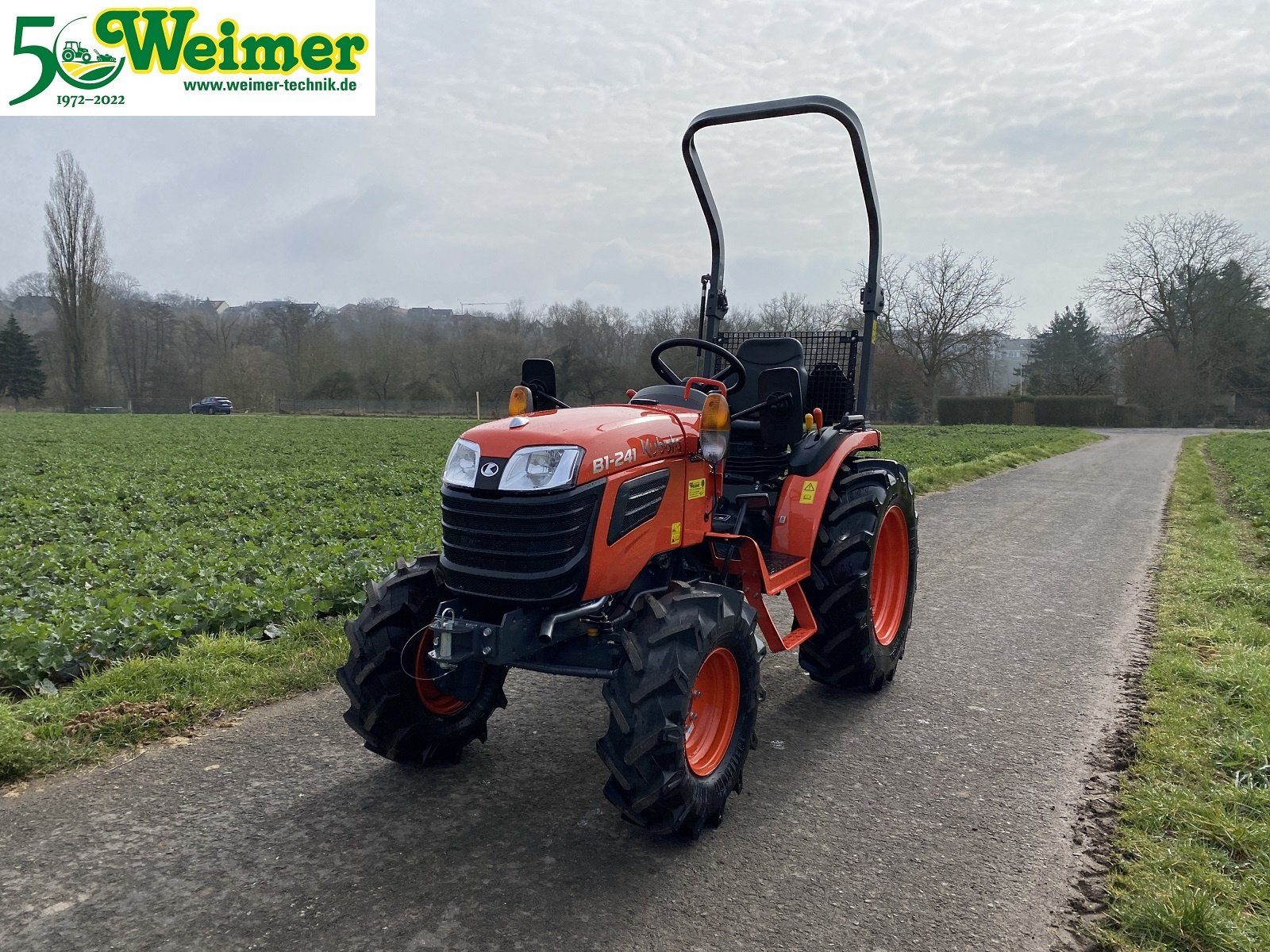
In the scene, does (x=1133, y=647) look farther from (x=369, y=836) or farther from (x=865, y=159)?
(x=369, y=836)

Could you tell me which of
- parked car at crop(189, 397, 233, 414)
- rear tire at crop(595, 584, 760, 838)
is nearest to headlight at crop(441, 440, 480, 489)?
rear tire at crop(595, 584, 760, 838)

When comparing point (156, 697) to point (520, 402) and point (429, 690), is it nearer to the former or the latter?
point (429, 690)

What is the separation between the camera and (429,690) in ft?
11.6

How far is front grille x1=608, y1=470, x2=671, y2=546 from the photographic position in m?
3.07

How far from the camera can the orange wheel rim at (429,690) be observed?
342cm

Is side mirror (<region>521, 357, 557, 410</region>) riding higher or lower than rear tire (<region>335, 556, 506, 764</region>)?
higher

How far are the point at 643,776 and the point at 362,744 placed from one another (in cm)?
156

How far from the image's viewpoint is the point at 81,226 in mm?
56906

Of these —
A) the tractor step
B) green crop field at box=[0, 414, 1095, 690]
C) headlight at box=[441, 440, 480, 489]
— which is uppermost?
headlight at box=[441, 440, 480, 489]

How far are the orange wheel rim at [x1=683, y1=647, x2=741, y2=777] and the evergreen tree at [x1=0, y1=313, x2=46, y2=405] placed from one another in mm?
75919

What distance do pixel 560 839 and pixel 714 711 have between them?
731 mm

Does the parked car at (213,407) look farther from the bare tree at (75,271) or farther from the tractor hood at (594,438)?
the tractor hood at (594,438)

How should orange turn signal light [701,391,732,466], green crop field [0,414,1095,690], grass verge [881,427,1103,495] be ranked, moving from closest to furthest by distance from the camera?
orange turn signal light [701,391,732,466] < green crop field [0,414,1095,690] < grass verge [881,427,1103,495]

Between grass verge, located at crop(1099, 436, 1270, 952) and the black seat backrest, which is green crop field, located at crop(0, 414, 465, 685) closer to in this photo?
the black seat backrest
